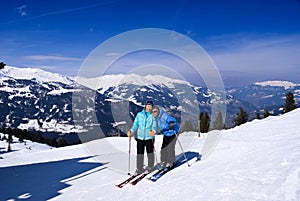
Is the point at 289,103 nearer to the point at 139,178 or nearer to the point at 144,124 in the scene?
the point at 144,124

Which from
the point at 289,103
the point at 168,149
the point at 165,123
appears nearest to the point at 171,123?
the point at 165,123

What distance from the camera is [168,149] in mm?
9656

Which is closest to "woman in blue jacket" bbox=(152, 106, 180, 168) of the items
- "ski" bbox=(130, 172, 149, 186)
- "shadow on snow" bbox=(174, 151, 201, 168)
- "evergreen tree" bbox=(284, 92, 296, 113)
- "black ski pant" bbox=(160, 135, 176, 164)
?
"black ski pant" bbox=(160, 135, 176, 164)

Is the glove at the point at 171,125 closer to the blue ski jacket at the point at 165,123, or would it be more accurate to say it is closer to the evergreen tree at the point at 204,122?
the blue ski jacket at the point at 165,123

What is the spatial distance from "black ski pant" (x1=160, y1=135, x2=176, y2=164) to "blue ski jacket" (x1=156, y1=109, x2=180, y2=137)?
195mm

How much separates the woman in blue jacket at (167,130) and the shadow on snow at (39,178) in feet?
11.0

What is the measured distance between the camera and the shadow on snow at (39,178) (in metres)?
8.16

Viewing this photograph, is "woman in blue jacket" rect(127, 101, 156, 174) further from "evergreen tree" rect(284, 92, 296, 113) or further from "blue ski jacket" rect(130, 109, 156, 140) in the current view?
"evergreen tree" rect(284, 92, 296, 113)

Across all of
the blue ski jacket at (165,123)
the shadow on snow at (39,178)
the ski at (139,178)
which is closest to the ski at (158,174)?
the ski at (139,178)

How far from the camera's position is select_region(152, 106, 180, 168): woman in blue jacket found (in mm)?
9126

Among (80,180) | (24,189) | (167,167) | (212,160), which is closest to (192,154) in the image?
(212,160)

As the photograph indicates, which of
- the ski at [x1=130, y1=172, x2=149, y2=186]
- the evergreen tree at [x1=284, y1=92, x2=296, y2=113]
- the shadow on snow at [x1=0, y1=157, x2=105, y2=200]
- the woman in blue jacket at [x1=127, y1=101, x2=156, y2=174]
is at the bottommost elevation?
the shadow on snow at [x1=0, y1=157, x2=105, y2=200]

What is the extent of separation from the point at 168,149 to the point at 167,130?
0.75 metres

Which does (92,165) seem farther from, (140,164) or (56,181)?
(140,164)
